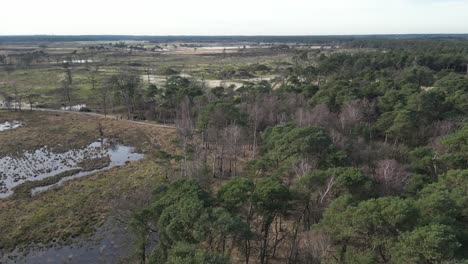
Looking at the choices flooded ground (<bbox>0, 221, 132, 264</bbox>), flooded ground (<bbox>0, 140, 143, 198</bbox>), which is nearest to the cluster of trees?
flooded ground (<bbox>0, 221, 132, 264</bbox>)

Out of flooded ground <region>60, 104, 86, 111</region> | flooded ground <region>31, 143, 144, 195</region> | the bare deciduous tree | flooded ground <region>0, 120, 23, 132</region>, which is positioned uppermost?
the bare deciduous tree

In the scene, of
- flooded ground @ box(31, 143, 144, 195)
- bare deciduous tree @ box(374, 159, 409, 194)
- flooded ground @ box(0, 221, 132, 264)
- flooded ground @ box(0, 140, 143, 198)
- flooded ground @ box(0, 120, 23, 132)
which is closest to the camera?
bare deciduous tree @ box(374, 159, 409, 194)

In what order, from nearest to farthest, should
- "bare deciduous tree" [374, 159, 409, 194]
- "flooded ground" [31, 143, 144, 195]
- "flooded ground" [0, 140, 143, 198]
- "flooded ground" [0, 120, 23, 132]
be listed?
"bare deciduous tree" [374, 159, 409, 194] → "flooded ground" [0, 140, 143, 198] → "flooded ground" [31, 143, 144, 195] → "flooded ground" [0, 120, 23, 132]

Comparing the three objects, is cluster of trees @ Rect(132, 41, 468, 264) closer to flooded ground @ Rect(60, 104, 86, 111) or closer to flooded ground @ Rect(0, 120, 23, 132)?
flooded ground @ Rect(0, 120, 23, 132)

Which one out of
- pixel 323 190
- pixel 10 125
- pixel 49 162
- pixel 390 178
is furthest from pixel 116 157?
pixel 390 178

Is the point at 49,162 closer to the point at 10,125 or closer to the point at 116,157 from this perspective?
the point at 116,157

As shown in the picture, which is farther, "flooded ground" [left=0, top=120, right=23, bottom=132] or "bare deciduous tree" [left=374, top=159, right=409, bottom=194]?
"flooded ground" [left=0, top=120, right=23, bottom=132]
